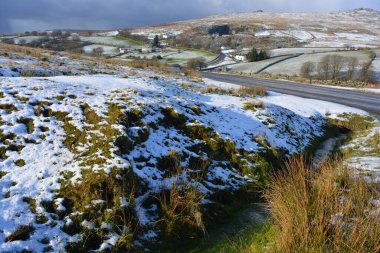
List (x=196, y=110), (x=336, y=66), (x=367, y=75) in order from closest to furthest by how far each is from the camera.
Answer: (x=196, y=110) → (x=367, y=75) → (x=336, y=66)

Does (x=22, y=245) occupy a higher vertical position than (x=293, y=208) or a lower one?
lower

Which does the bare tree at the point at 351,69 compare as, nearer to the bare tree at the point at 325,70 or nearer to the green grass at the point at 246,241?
the bare tree at the point at 325,70

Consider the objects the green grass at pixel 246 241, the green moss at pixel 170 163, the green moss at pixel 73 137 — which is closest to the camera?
the green grass at pixel 246 241

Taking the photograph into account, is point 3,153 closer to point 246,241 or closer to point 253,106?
point 246,241

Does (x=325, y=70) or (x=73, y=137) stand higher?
(x=73, y=137)

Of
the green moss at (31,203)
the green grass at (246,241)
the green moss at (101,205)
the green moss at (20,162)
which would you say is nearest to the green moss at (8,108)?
the green moss at (20,162)

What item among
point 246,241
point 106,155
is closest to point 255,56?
point 106,155

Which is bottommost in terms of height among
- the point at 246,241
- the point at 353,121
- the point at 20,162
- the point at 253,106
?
the point at 353,121

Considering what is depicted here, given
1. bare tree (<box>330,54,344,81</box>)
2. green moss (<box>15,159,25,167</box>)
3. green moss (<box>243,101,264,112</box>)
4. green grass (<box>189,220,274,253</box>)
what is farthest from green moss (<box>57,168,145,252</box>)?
bare tree (<box>330,54,344,81</box>)

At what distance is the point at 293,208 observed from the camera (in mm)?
4996

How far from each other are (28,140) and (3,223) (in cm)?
276

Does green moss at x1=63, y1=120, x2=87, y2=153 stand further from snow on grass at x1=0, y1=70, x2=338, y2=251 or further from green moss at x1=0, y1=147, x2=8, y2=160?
green moss at x1=0, y1=147, x2=8, y2=160

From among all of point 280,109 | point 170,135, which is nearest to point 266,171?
point 170,135

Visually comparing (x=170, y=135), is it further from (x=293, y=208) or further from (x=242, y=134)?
(x=293, y=208)
